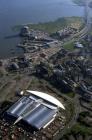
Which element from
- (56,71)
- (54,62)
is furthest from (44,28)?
(56,71)

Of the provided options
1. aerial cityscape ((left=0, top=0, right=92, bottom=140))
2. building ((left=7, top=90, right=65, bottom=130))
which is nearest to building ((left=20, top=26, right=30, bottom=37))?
aerial cityscape ((left=0, top=0, right=92, bottom=140))

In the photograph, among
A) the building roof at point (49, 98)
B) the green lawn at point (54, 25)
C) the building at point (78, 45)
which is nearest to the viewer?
the building roof at point (49, 98)

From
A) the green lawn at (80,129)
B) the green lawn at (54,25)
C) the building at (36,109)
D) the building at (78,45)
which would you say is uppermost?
the green lawn at (54,25)

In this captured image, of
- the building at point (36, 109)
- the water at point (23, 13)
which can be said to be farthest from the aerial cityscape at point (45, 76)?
the water at point (23, 13)

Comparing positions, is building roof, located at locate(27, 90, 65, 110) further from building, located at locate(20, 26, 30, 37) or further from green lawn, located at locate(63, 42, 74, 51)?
building, located at locate(20, 26, 30, 37)

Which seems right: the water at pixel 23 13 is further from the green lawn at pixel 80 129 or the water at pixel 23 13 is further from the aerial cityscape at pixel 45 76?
the green lawn at pixel 80 129

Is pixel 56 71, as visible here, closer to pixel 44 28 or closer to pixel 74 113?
pixel 74 113

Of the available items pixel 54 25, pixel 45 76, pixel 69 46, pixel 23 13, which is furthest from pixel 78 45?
pixel 23 13
